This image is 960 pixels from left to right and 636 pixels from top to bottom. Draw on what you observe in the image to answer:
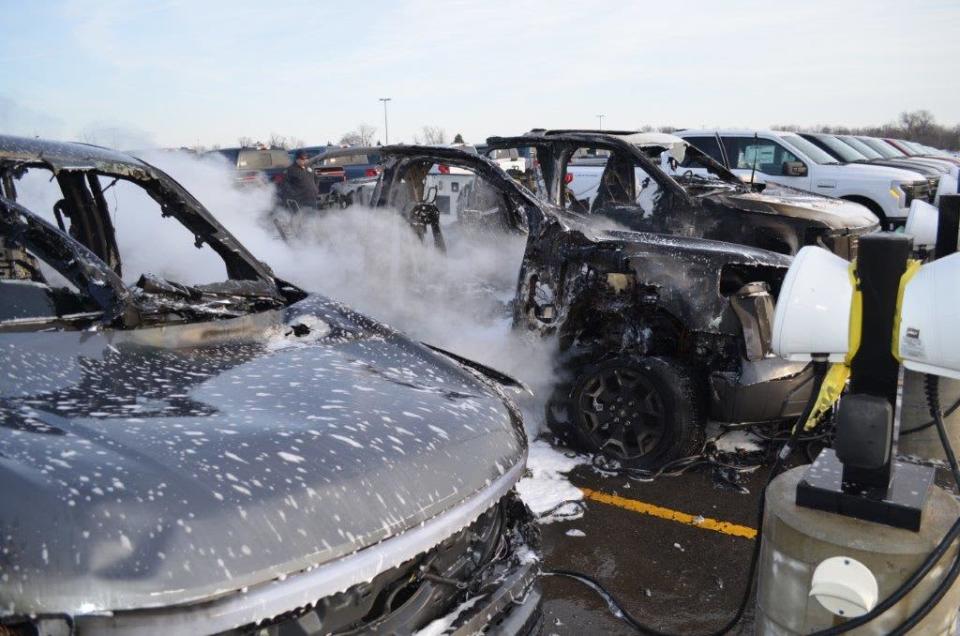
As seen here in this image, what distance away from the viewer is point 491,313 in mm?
5520

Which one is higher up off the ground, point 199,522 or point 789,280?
point 789,280

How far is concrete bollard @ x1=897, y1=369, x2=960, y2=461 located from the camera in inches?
101

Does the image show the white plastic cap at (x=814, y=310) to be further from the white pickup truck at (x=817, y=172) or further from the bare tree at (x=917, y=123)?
the bare tree at (x=917, y=123)

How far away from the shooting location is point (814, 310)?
1942 millimetres

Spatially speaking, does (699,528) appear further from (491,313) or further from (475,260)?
(475,260)

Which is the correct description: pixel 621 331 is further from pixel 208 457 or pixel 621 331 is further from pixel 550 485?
pixel 208 457

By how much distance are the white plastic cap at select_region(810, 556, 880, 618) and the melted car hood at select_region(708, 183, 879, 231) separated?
523cm

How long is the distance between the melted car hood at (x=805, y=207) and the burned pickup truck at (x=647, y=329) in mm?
2148

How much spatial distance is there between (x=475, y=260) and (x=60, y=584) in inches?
194

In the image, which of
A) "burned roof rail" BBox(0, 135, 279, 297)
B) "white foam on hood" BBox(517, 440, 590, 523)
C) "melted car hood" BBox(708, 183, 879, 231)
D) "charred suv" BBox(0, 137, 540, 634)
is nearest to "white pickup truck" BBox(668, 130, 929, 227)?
"melted car hood" BBox(708, 183, 879, 231)

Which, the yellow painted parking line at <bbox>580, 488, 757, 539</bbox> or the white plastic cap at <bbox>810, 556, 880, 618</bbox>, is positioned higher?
the white plastic cap at <bbox>810, 556, 880, 618</bbox>

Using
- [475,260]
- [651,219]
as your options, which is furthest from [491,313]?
[651,219]

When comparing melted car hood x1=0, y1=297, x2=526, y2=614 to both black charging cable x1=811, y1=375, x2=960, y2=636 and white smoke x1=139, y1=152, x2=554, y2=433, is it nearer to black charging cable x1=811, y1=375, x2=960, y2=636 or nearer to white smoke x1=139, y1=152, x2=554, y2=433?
black charging cable x1=811, y1=375, x2=960, y2=636

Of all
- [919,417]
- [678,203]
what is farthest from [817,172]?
[919,417]
